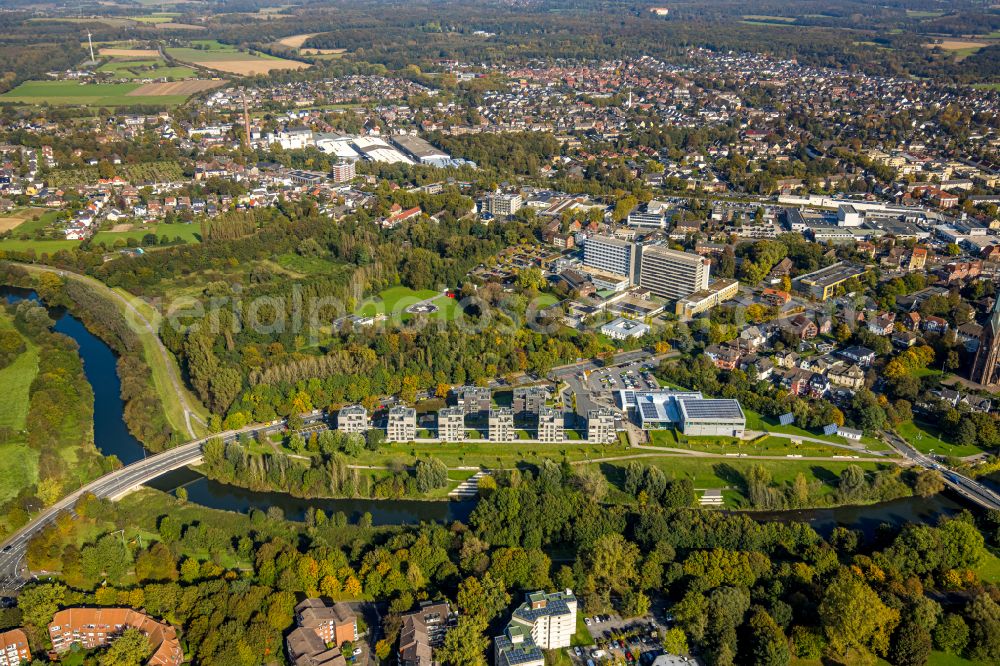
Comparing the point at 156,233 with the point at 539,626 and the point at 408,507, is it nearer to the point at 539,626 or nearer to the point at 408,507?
the point at 408,507

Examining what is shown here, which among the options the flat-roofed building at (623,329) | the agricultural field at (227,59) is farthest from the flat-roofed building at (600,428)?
the agricultural field at (227,59)

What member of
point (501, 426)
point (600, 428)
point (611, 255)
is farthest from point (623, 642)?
point (611, 255)

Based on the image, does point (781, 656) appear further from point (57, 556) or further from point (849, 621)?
point (57, 556)

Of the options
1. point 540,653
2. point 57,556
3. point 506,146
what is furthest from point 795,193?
point 57,556

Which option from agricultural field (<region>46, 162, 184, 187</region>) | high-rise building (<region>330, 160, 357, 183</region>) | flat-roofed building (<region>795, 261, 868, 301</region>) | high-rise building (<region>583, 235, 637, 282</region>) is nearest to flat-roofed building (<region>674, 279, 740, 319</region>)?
flat-roofed building (<region>795, 261, 868, 301</region>)

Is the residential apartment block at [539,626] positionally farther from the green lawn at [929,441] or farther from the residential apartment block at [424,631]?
the green lawn at [929,441]

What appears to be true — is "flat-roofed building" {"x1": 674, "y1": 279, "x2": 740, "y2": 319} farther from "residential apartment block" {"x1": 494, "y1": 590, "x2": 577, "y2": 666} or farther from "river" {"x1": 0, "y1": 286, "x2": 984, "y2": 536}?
→ "residential apartment block" {"x1": 494, "y1": 590, "x2": 577, "y2": 666}
